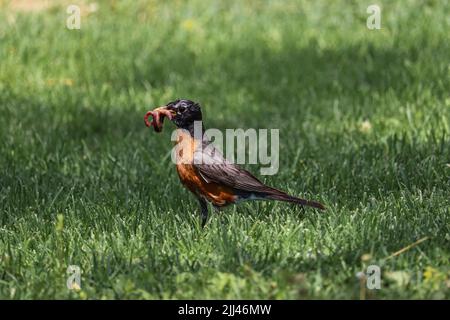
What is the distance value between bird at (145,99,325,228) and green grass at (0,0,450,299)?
0.41ft

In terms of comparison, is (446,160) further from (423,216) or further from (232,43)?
(232,43)

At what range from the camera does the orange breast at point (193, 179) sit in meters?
5.02

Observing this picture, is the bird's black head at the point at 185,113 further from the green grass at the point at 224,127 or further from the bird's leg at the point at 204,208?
the green grass at the point at 224,127

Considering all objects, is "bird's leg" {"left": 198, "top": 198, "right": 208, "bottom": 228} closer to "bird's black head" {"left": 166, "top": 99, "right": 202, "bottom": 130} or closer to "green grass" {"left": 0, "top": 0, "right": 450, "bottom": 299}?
"green grass" {"left": 0, "top": 0, "right": 450, "bottom": 299}

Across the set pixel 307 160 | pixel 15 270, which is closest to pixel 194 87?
pixel 307 160

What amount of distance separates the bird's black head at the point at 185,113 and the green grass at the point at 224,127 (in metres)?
0.50

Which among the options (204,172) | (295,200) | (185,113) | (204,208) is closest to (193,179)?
(204,172)

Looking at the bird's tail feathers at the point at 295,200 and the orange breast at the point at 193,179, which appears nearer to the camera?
the bird's tail feathers at the point at 295,200

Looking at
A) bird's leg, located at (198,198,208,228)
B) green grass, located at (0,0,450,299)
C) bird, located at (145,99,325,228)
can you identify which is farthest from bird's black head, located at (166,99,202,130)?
green grass, located at (0,0,450,299)

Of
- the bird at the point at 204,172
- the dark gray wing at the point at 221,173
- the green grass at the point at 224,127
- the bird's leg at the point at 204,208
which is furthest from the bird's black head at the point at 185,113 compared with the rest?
the green grass at the point at 224,127

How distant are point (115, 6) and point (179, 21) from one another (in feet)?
3.48

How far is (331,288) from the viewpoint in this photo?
413cm

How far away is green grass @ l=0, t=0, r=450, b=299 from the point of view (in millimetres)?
4340

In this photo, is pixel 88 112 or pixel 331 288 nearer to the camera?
pixel 331 288
